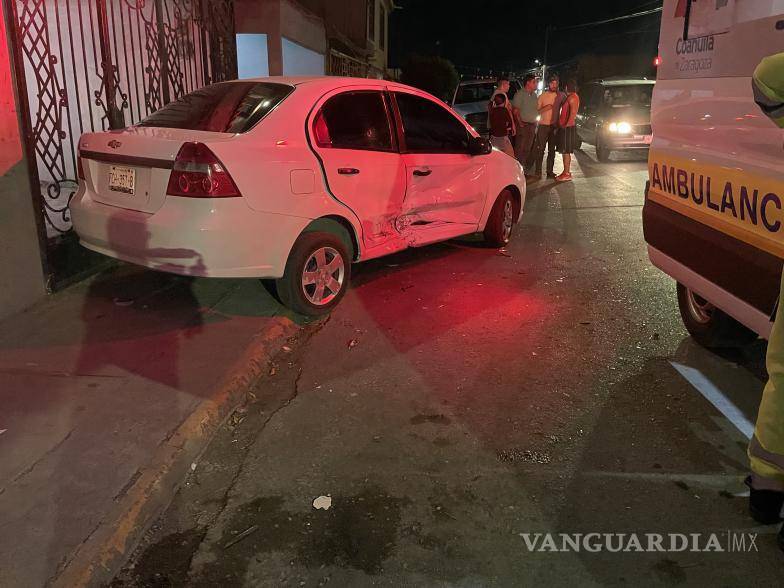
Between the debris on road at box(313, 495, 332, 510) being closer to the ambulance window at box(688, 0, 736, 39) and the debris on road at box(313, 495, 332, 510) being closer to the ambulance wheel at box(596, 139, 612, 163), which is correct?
the ambulance window at box(688, 0, 736, 39)

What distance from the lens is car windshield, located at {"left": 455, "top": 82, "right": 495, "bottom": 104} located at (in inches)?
757

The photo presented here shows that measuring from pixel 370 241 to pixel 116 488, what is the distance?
10.4 ft

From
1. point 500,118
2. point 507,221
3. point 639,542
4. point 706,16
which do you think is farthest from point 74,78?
point 500,118

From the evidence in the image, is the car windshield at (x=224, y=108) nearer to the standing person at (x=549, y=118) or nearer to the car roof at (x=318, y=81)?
the car roof at (x=318, y=81)

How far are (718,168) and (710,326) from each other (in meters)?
1.37

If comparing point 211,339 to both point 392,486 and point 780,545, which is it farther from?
point 780,545

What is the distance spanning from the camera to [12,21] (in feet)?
15.7

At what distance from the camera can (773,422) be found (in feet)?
8.54

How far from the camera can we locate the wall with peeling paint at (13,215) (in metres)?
4.74

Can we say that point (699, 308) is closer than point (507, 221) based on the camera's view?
Yes

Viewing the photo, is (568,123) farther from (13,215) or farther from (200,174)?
(13,215)

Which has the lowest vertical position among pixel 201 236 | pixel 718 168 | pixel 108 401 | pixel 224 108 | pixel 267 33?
pixel 108 401

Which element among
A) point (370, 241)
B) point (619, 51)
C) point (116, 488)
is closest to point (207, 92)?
point (370, 241)

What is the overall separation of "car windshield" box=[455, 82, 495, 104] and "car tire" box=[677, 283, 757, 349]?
49.7 feet
